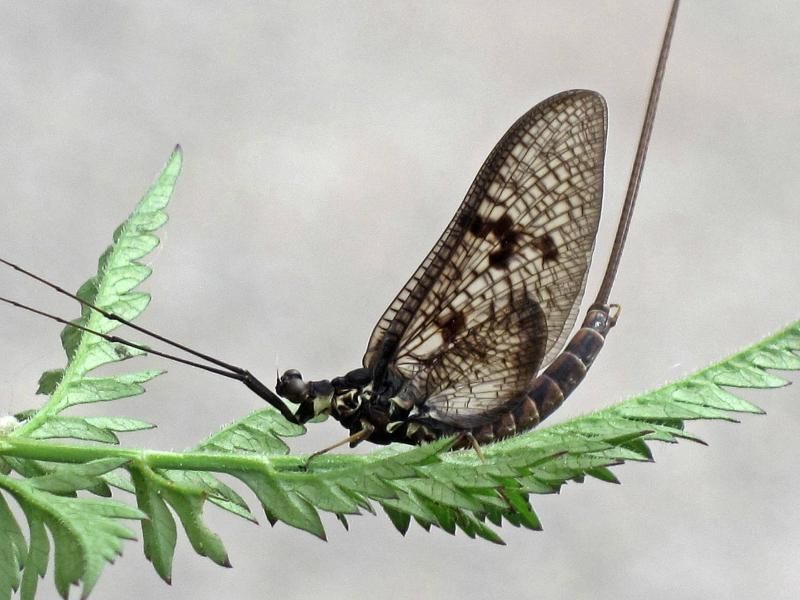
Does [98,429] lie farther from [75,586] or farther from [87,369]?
[75,586]

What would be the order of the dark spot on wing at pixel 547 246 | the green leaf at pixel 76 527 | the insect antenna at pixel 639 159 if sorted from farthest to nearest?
the dark spot on wing at pixel 547 246, the insect antenna at pixel 639 159, the green leaf at pixel 76 527

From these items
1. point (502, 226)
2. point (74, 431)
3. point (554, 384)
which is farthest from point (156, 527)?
point (502, 226)

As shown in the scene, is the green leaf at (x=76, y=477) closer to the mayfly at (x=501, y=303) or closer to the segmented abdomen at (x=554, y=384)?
the mayfly at (x=501, y=303)

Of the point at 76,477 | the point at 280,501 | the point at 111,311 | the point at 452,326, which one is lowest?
the point at 280,501

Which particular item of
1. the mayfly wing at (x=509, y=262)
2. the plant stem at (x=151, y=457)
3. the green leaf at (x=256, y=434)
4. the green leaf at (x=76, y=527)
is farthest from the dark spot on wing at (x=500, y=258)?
the green leaf at (x=76, y=527)

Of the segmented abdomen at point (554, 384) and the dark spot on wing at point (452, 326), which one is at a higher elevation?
the dark spot on wing at point (452, 326)

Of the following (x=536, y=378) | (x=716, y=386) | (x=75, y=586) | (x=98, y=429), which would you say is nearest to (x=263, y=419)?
(x=98, y=429)

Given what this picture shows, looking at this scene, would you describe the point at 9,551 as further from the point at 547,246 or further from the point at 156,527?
the point at 547,246
